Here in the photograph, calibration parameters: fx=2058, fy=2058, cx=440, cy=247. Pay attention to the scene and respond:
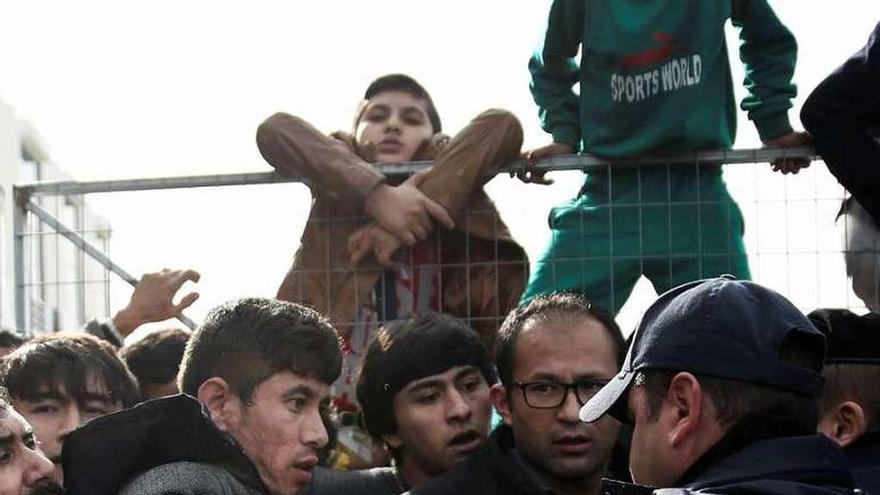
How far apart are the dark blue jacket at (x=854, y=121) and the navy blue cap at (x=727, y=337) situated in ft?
6.78

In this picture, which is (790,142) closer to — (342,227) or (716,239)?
(716,239)

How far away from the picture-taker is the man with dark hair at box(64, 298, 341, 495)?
4633 mm

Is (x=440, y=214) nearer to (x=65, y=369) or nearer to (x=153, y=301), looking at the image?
(x=153, y=301)

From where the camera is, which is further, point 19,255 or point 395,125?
point 395,125

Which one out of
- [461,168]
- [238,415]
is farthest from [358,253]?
[238,415]

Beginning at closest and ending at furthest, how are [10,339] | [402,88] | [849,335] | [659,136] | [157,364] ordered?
[849,335] < [659,136] < [157,364] < [10,339] < [402,88]

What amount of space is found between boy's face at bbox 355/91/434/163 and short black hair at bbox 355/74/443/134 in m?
0.03

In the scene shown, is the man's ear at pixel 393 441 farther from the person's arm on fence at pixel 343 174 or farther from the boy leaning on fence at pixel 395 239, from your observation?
the person's arm on fence at pixel 343 174

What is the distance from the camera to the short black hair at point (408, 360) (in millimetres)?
5859

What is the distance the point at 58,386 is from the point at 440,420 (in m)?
1.08

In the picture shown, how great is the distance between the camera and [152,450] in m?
4.64

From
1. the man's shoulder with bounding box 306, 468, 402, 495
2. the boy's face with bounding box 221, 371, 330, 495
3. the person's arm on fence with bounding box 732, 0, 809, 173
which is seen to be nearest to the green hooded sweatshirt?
the person's arm on fence with bounding box 732, 0, 809, 173

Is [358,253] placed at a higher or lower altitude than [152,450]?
higher

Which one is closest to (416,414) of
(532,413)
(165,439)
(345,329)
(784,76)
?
(532,413)
